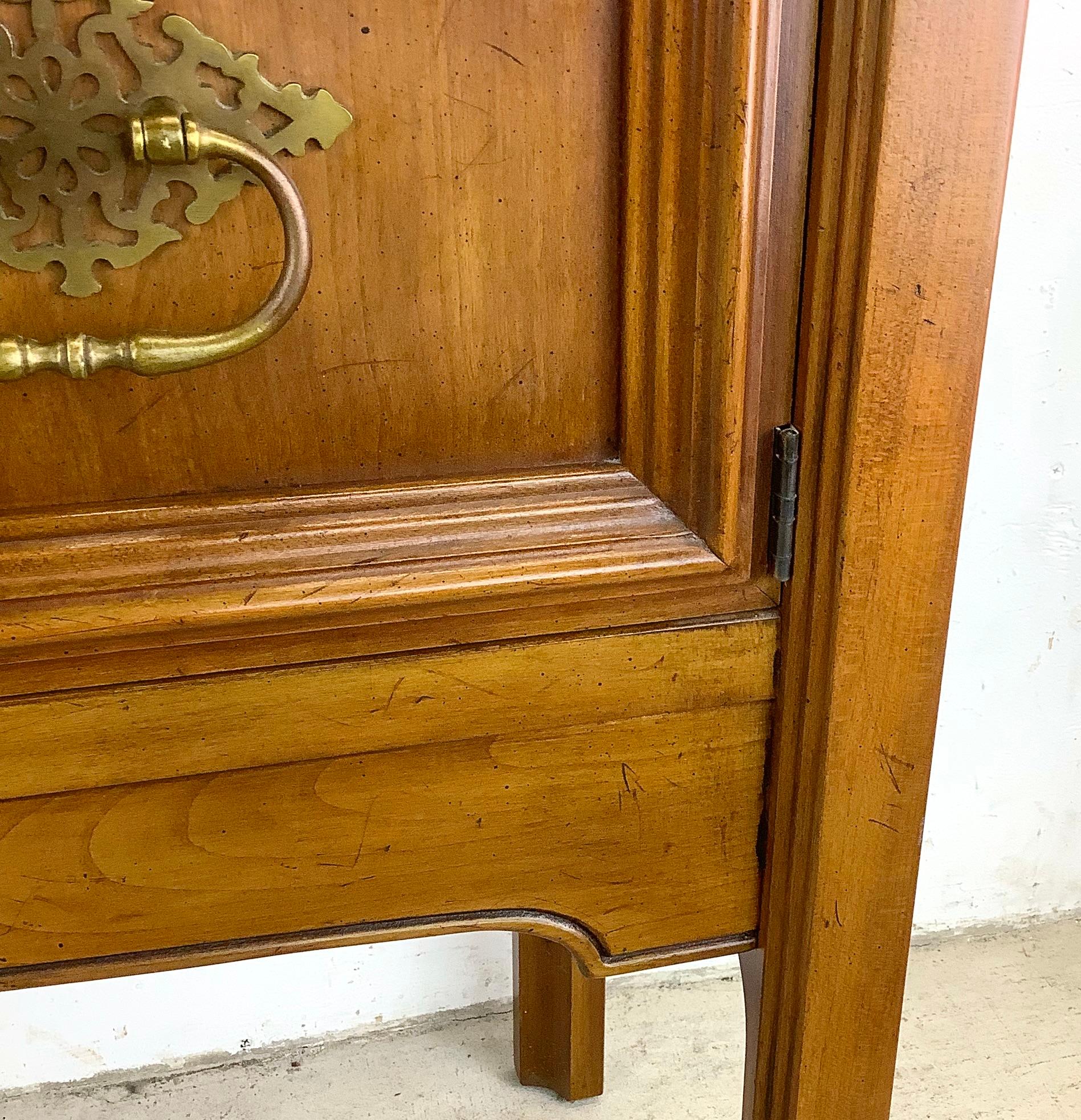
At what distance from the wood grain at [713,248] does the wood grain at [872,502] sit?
0.04ft

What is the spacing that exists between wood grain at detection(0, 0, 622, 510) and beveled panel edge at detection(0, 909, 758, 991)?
19cm

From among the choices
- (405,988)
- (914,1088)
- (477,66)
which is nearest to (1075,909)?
(914,1088)

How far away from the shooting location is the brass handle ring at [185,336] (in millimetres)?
322

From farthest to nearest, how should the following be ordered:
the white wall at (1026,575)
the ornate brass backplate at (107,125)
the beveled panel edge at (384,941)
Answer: the white wall at (1026,575)
the beveled panel edge at (384,941)
the ornate brass backplate at (107,125)

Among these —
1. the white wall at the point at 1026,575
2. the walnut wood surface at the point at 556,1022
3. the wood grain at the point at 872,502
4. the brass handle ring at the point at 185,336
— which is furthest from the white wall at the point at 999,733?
the brass handle ring at the point at 185,336

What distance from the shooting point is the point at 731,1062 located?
1.06m

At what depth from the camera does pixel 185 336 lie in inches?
13.8

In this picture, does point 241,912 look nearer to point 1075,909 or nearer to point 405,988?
point 405,988

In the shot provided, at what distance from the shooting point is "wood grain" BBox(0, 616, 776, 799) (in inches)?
15.4

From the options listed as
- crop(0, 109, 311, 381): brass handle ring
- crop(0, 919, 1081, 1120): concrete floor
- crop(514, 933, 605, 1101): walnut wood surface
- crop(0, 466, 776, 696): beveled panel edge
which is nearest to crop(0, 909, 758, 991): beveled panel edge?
crop(0, 466, 776, 696): beveled panel edge

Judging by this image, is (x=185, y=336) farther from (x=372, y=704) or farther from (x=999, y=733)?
(x=999, y=733)

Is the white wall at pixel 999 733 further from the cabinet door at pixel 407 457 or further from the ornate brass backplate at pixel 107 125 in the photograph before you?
the ornate brass backplate at pixel 107 125

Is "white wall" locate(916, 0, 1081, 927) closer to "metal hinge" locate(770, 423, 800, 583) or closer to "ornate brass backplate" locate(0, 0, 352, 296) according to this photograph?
"metal hinge" locate(770, 423, 800, 583)

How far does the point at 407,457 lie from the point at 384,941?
0.19 m
